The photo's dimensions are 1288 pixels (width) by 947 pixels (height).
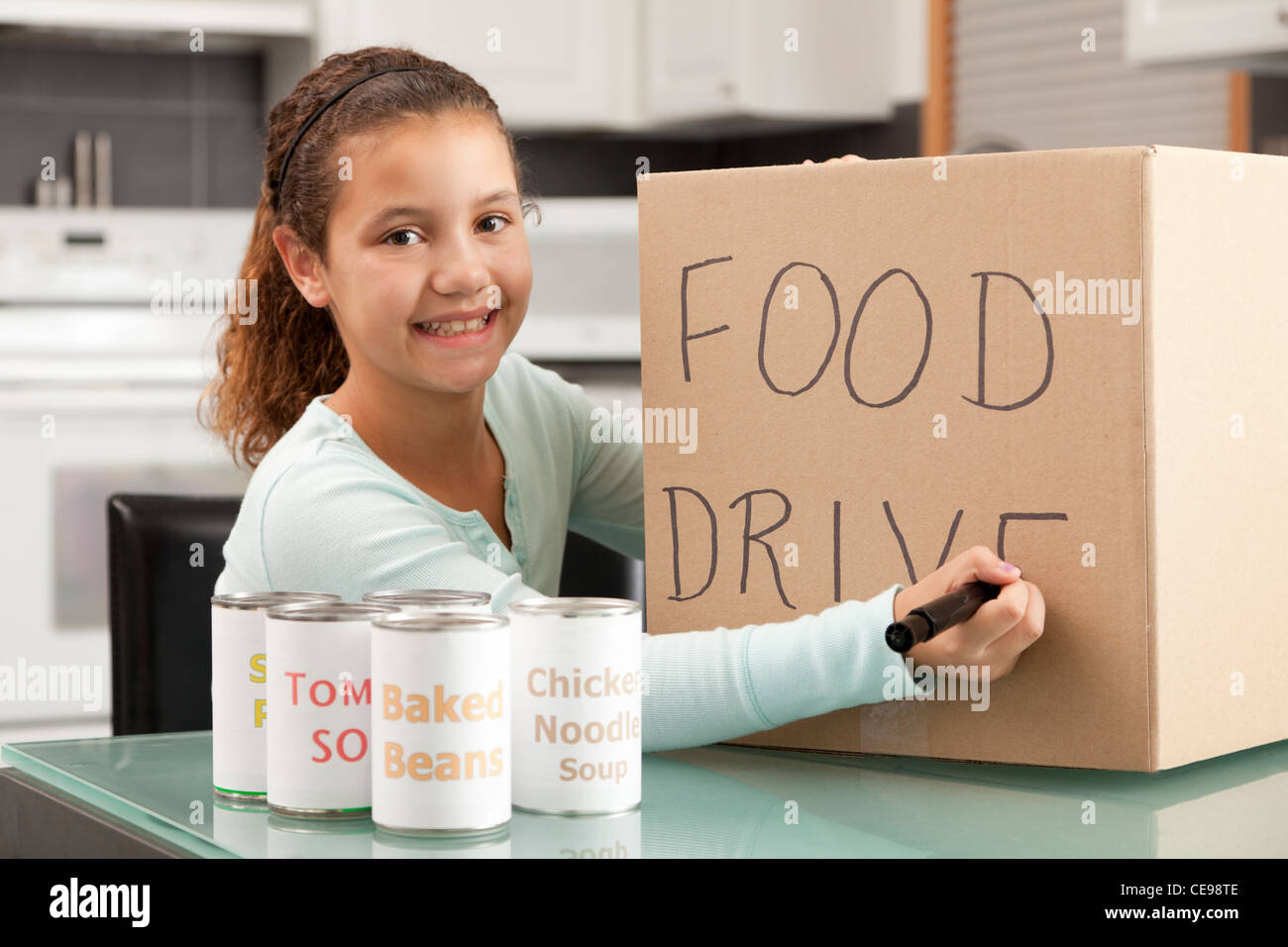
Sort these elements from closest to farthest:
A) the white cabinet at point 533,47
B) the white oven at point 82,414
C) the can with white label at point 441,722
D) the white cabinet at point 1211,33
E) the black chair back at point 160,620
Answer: the can with white label at point 441,722 < the black chair back at point 160,620 < the white cabinet at point 1211,33 < the white oven at point 82,414 < the white cabinet at point 533,47

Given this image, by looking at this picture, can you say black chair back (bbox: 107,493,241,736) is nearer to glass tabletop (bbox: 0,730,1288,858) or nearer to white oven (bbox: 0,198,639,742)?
glass tabletop (bbox: 0,730,1288,858)

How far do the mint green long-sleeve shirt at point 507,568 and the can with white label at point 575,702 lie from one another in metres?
0.13

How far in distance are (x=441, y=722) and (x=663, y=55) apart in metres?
2.91

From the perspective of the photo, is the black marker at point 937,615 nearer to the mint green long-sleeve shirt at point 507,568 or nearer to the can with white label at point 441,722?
the mint green long-sleeve shirt at point 507,568

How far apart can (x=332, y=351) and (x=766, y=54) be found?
7.16 feet

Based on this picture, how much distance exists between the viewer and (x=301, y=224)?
105cm

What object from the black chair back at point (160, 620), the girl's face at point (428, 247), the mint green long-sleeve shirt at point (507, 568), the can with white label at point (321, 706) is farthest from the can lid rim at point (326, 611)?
the black chair back at point (160, 620)

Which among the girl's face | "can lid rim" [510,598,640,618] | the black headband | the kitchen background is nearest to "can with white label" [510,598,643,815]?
"can lid rim" [510,598,640,618]

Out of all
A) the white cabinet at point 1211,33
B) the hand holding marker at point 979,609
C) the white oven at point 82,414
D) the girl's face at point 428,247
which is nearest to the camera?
the hand holding marker at point 979,609

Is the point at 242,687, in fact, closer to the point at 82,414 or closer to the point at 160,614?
the point at 160,614

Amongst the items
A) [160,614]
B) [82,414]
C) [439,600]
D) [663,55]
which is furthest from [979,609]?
[663,55]

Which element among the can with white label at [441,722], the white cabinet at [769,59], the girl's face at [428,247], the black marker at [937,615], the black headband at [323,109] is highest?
the white cabinet at [769,59]

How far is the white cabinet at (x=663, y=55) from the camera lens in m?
3.22
